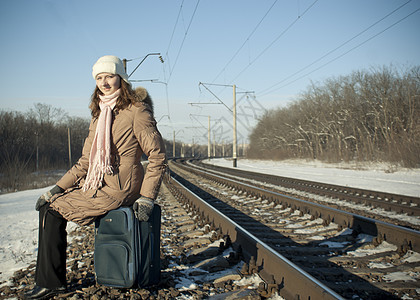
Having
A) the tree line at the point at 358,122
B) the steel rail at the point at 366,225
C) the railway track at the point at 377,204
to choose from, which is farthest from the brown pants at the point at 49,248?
the tree line at the point at 358,122

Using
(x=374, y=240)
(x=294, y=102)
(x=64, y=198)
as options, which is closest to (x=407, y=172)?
(x=374, y=240)

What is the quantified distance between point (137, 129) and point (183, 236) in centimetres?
299

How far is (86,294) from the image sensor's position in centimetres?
283

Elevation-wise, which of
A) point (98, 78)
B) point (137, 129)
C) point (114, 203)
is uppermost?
point (98, 78)

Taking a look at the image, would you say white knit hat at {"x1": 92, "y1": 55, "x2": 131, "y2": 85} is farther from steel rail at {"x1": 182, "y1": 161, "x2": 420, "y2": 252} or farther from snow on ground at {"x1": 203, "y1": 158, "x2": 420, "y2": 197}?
snow on ground at {"x1": 203, "y1": 158, "x2": 420, "y2": 197}

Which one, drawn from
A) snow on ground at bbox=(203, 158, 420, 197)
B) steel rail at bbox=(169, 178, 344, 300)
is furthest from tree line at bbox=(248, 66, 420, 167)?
steel rail at bbox=(169, 178, 344, 300)

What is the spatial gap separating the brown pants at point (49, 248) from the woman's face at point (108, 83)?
1.02m

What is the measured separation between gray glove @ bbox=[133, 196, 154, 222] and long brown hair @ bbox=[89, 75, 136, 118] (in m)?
0.77

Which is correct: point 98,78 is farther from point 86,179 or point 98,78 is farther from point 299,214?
point 299,214

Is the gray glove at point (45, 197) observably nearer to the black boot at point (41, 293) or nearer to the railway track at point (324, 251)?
the black boot at point (41, 293)

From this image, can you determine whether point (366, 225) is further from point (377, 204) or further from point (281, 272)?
point (377, 204)

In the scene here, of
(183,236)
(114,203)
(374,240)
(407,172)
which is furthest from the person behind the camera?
(407,172)

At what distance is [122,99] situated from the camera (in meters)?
2.77

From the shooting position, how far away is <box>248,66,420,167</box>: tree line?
84.1ft
